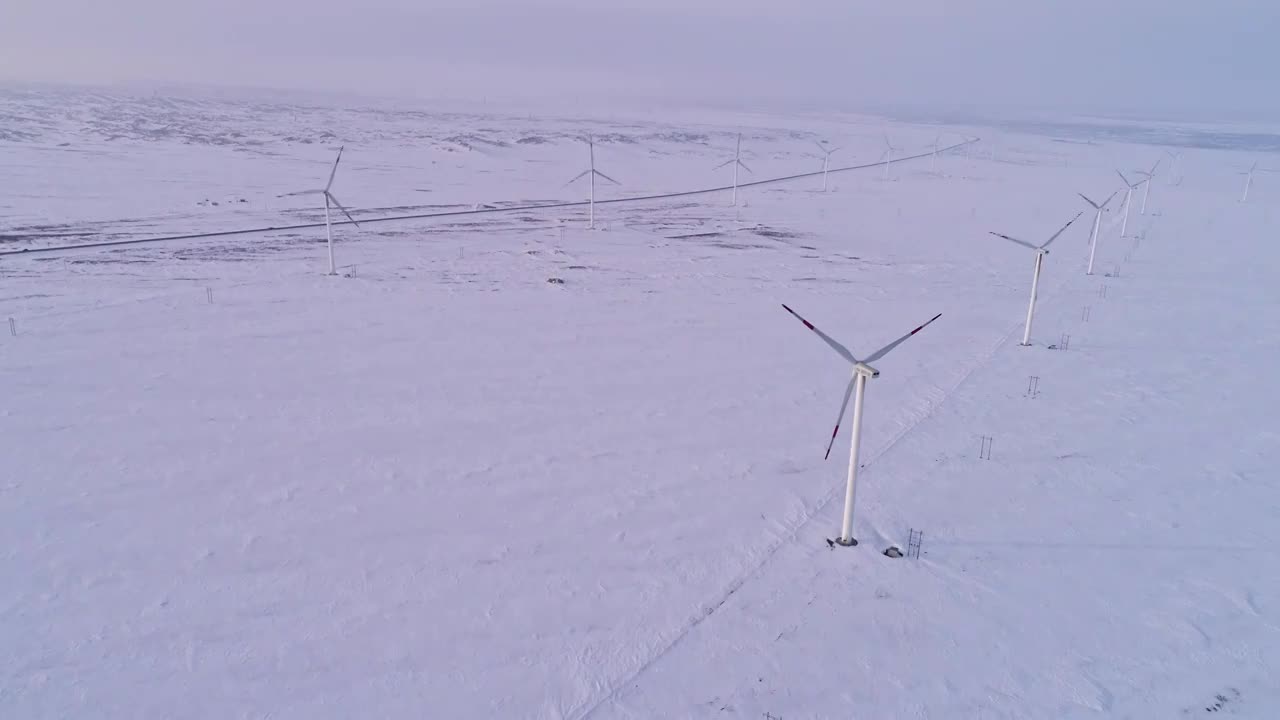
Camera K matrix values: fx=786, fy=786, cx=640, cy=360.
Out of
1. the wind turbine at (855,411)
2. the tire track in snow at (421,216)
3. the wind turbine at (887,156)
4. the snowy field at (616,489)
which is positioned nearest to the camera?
the snowy field at (616,489)

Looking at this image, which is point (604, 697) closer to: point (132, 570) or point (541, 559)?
point (541, 559)

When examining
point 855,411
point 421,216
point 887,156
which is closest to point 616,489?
point 855,411

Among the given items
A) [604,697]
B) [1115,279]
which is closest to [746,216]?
[1115,279]

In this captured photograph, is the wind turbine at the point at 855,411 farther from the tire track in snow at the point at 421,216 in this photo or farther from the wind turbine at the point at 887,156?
the wind turbine at the point at 887,156

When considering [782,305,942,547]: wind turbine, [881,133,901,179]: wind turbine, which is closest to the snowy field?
[782,305,942,547]: wind turbine

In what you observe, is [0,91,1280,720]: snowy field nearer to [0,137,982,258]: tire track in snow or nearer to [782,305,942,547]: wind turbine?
[782,305,942,547]: wind turbine

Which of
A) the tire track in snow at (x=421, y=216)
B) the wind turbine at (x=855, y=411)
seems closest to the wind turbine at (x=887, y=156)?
the tire track in snow at (x=421, y=216)

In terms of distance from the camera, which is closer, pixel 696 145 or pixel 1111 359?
pixel 1111 359

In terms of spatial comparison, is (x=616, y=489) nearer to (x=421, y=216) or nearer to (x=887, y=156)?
(x=421, y=216)
